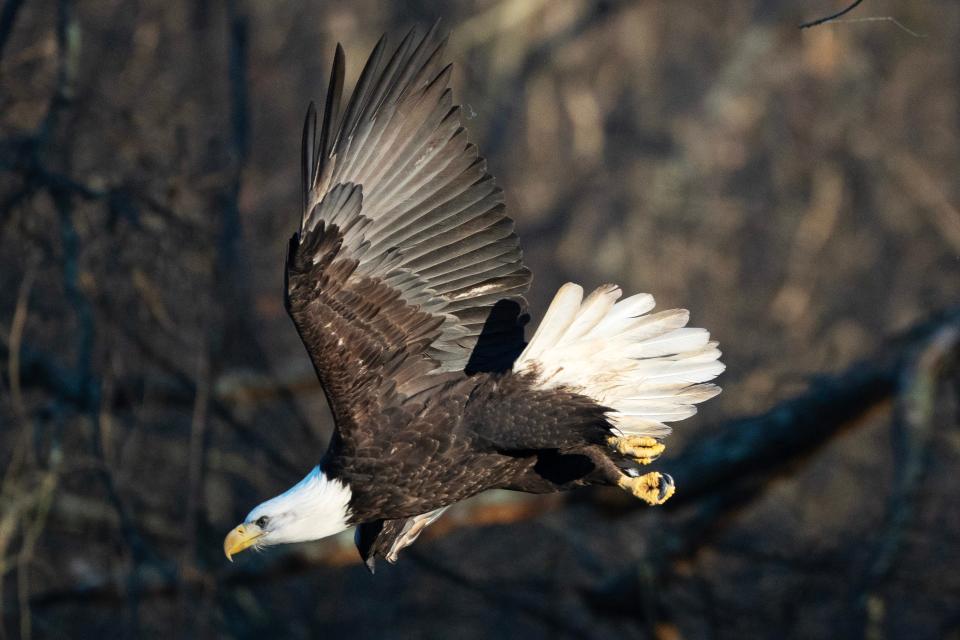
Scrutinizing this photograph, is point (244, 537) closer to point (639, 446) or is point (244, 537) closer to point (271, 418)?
point (639, 446)

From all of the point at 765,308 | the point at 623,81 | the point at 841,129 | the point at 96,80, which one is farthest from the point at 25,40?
the point at 623,81

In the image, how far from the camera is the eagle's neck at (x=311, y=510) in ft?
14.4

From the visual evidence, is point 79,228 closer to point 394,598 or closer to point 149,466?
point 149,466

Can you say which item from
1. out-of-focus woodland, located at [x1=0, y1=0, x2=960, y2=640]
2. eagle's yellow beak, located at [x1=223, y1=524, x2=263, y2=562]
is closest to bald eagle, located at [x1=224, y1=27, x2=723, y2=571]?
eagle's yellow beak, located at [x1=223, y1=524, x2=263, y2=562]

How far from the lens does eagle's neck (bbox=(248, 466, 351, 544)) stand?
4387 mm

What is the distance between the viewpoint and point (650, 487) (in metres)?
4.57

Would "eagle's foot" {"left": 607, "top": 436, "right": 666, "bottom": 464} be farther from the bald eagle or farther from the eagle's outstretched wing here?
the eagle's outstretched wing

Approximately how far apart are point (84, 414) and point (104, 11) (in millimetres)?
2495

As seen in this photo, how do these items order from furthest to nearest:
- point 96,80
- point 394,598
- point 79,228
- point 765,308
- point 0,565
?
1. point 765,308
2. point 394,598
3. point 96,80
4. point 79,228
5. point 0,565

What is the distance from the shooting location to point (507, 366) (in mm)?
4688

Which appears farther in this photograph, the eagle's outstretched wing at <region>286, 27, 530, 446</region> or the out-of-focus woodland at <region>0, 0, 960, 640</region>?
the out-of-focus woodland at <region>0, 0, 960, 640</region>

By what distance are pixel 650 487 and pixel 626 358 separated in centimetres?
45

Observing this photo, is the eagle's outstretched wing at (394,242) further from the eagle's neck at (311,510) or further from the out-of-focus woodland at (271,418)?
the out-of-focus woodland at (271,418)

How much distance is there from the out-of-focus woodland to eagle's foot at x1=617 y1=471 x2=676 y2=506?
1400 millimetres
